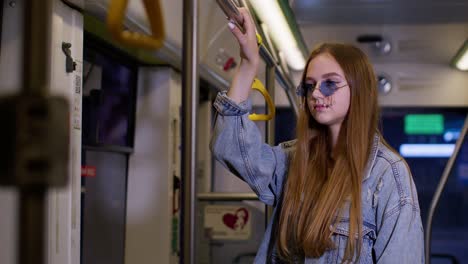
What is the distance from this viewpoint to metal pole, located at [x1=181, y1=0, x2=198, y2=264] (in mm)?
1118

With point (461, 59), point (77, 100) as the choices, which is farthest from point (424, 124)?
point (77, 100)

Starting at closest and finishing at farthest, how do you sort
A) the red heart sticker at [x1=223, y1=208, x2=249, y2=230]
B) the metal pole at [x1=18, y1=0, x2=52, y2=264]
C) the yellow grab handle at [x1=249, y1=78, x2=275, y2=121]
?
1. the metal pole at [x1=18, y1=0, x2=52, y2=264]
2. the yellow grab handle at [x1=249, y1=78, x2=275, y2=121]
3. the red heart sticker at [x1=223, y1=208, x2=249, y2=230]

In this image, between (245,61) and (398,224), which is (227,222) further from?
(245,61)

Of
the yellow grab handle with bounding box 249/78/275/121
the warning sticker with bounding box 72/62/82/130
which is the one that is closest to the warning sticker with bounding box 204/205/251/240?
the warning sticker with bounding box 72/62/82/130

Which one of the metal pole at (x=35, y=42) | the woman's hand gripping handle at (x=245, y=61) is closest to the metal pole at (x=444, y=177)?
the woman's hand gripping handle at (x=245, y=61)

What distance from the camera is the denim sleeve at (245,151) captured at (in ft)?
5.29

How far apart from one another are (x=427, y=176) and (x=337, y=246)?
3.91m

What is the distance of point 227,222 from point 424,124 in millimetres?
2028

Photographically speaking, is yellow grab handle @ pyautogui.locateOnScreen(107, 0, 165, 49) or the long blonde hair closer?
yellow grab handle @ pyautogui.locateOnScreen(107, 0, 165, 49)

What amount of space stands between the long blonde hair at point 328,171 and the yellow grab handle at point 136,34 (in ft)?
3.06

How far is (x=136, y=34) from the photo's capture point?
807mm

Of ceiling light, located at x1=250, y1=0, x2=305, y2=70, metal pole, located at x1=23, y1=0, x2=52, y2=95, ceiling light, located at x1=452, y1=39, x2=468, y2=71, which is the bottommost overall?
metal pole, located at x1=23, y1=0, x2=52, y2=95

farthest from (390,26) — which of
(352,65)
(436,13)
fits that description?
(352,65)

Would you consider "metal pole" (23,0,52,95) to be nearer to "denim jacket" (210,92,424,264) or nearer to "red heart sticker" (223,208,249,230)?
"denim jacket" (210,92,424,264)
